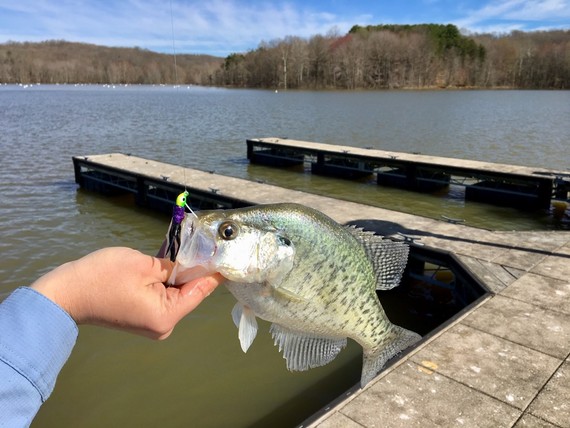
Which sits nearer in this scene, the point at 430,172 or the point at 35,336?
the point at 35,336

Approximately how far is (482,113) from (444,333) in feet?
147

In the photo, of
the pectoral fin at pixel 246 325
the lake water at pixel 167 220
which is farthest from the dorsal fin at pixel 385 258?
the lake water at pixel 167 220

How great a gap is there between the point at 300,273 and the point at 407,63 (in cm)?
11918

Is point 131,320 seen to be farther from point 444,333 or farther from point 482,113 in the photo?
point 482,113

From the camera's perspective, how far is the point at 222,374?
718 cm

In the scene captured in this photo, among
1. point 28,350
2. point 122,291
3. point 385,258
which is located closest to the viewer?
point 28,350

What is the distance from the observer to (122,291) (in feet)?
5.16

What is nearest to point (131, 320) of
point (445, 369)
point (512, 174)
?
point (445, 369)

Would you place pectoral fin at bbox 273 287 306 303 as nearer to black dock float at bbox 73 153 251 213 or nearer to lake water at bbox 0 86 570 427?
lake water at bbox 0 86 570 427

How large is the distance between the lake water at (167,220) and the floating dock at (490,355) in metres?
2.02

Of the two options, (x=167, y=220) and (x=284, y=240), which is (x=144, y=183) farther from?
(x=284, y=240)

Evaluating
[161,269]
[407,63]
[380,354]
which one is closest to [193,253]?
[161,269]

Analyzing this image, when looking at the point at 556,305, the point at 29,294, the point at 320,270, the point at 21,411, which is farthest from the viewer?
the point at 556,305

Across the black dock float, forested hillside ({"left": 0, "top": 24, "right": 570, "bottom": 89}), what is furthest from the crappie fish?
forested hillside ({"left": 0, "top": 24, "right": 570, "bottom": 89})
